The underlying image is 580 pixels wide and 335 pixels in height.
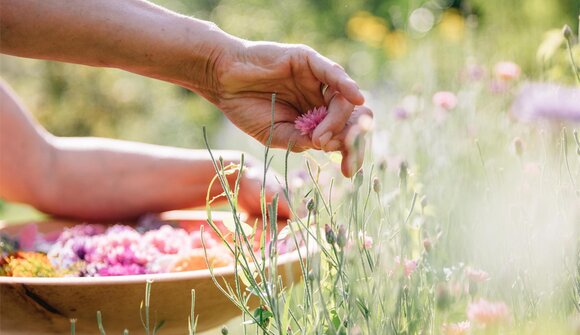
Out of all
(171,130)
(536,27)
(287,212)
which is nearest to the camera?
(287,212)

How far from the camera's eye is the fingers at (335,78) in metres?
1.01

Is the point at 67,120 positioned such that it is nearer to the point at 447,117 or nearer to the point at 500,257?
the point at 447,117

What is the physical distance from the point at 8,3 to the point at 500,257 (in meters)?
0.77

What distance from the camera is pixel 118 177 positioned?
1.69 m

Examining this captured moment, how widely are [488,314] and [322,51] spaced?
162 inches

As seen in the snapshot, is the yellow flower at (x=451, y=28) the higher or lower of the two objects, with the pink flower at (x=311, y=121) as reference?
higher

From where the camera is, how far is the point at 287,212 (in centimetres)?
151

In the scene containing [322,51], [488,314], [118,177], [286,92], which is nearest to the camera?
[488,314]

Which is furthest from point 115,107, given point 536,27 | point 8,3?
point 8,3

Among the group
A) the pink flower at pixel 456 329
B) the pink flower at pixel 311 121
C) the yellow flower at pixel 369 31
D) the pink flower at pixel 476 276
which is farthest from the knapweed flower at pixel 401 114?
the yellow flower at pixel 369 31

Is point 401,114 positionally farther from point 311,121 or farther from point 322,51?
point 322,51

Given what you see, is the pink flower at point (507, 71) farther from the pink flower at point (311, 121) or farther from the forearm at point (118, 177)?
the pink flower at point (311, 121)

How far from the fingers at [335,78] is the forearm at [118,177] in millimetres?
652

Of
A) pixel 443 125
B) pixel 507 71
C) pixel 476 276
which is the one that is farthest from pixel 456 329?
pixel 507 71
